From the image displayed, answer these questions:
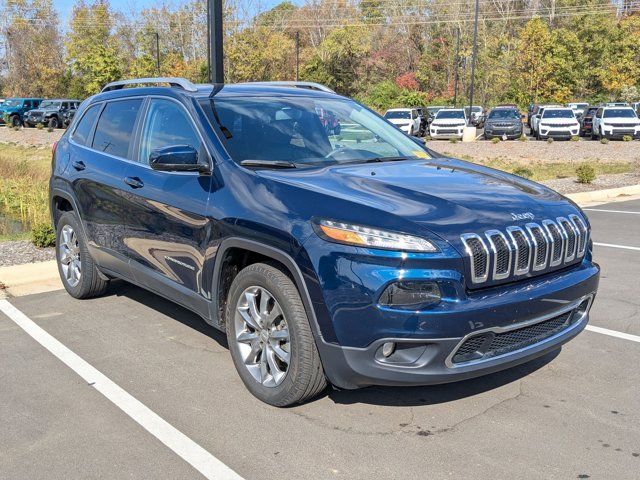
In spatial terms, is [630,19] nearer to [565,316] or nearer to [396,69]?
[396,69]

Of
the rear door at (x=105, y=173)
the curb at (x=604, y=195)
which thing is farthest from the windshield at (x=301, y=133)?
the curb at (x=604, y=195)

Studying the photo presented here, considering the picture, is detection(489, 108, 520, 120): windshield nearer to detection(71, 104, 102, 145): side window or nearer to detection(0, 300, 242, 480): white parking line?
detection(71, 104, 102, 145): side window

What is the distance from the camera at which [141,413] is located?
12.6 ft

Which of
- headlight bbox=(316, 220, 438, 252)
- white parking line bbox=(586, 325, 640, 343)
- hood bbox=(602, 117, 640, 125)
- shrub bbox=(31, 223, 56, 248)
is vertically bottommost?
white parking line bbox=(586, 325, 640, 343)

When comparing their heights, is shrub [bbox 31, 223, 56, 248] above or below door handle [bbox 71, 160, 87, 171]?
below

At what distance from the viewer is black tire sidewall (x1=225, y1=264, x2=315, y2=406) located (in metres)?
3.52

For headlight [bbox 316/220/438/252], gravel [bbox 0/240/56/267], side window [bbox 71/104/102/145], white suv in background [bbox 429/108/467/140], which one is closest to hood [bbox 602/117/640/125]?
white suv in background [bbox 429/108/467/140]

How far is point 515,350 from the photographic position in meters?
3.55

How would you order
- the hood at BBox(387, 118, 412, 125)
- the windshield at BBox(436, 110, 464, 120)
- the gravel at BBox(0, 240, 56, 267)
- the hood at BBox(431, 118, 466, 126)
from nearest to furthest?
the gravel at BBox(0, 240, 56, 267) < the hood at BBox(431, 118, 466, 126) < the windshield at BBox(436, 110, 464, 120) < the hood at BBox(387, 118, 412, 125)

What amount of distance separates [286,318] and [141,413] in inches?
41.4

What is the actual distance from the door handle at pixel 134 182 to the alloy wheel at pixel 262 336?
1368 millimetres

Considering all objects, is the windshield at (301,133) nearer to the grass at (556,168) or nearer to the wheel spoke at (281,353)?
the wheel spoke at (281,353)

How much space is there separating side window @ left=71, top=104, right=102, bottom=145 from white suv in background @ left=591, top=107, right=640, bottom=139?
2708cm

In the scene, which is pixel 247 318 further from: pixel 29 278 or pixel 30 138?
pixel 30 138
